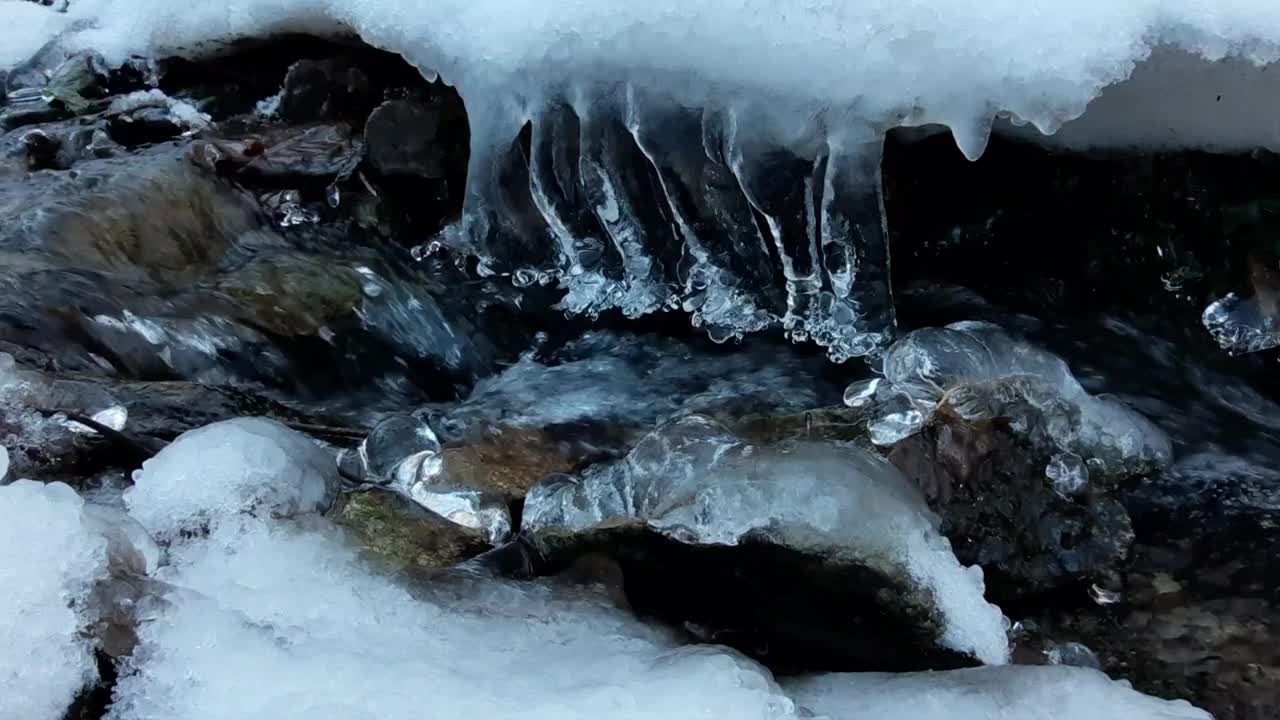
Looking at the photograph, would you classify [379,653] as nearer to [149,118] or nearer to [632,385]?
[632,385]

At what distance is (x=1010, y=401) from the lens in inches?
98.6

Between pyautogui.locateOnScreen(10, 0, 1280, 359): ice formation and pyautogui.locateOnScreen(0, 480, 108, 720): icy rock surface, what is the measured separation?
1880 mm

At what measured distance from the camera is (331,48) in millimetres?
4527

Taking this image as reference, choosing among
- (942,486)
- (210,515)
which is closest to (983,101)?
(942,486)

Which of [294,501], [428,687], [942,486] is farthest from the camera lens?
[942,486]

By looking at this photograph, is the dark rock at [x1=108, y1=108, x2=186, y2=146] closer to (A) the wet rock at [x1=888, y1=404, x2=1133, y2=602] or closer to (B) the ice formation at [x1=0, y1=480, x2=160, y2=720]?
(B) the ice formation at [x1=0, y1=480, x2=160, y2=720]

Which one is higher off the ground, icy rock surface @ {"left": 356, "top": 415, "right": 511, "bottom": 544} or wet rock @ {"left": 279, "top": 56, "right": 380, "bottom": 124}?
wet rock @ {"left": 279, "top": 56, "right": 380, "bottom": 124}

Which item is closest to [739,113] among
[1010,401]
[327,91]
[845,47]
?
[845,47]

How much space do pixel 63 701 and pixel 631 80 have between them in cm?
212

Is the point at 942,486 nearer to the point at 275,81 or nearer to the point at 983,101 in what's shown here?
the point at 983,101

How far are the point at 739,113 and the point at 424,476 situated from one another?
131 centimetres

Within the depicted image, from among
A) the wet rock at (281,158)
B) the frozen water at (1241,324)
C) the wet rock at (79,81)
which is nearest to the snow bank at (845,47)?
the wet rock at (281,158)

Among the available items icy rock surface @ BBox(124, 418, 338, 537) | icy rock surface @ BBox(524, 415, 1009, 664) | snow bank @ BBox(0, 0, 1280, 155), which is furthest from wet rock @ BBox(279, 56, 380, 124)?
icy rock surface @ BBox(524, 415, 1009, 664)

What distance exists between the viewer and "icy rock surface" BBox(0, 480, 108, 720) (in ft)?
4.81
